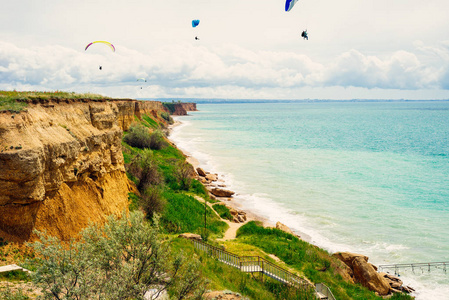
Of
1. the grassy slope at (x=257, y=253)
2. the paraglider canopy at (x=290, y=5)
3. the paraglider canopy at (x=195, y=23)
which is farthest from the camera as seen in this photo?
the paraglider canopy at (x=195, y=23)

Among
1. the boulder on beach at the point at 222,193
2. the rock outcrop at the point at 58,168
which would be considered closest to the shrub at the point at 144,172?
the rock outcrop at the point at 58,168

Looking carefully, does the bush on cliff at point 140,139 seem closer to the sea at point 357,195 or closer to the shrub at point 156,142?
the shrub at point 156,142

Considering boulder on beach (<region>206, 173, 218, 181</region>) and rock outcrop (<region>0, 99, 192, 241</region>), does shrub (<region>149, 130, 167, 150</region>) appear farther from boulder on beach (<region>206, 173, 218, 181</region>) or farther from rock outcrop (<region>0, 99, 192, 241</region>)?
rock outcrop (<region>0, 99, 192, 241</region>)

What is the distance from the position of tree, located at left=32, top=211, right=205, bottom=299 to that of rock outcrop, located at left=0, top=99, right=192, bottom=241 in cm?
189

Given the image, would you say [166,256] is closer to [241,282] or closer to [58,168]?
[241,282]

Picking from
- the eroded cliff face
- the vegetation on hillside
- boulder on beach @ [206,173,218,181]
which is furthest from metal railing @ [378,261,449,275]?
boulder on beach @ [206,173,218,181]

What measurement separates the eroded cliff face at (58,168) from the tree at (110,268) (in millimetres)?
1893

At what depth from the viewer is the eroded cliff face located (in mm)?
15461

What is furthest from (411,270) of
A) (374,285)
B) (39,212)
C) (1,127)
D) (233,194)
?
(1,127)

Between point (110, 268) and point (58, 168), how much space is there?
8.67 meters

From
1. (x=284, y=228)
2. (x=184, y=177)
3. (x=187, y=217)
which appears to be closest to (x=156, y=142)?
(x=184, y=177)

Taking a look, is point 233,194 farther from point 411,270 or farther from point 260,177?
point 411,270

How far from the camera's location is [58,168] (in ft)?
59.6

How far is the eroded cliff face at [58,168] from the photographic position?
15.5 meters
